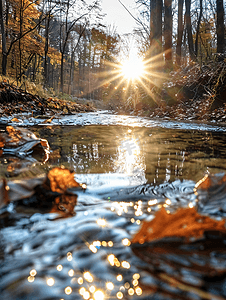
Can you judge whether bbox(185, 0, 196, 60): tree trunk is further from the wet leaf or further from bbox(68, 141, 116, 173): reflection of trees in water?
the wet leaf

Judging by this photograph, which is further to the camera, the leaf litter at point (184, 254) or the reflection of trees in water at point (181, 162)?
the reflection of trees in water at point (181, 162)

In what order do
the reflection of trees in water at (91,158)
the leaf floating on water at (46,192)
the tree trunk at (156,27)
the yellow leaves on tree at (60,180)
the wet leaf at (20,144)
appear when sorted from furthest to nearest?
the tree trunk at (156,27) → the wet leaf at (20,144) → the reflection of trees in water at (91,158) → the yellow leaves on tree at (60,180) → the leaf floating on water at (46,192)

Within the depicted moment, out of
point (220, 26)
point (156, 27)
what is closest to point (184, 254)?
point (220, 26)

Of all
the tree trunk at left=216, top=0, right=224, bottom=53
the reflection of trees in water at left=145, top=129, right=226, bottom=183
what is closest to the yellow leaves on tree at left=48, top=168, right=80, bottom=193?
the reflection of trees in water at left=145, top=129, right=226, bottom=183

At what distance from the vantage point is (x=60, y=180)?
1.15 meters

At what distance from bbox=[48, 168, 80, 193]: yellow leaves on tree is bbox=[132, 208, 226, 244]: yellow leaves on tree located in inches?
20.3

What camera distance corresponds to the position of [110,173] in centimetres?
150

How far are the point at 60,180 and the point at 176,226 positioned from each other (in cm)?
66

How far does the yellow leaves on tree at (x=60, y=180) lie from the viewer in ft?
3.61

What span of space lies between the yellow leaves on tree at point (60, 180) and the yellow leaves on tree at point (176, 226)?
1.69 feet

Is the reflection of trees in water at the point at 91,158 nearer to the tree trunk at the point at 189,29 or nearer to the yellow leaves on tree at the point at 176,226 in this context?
the yellow leaves on tree at the point at 176,226

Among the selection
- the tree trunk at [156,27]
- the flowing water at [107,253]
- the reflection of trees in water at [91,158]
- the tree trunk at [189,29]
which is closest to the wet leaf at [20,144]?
the reflection of trees in water at [91,158]

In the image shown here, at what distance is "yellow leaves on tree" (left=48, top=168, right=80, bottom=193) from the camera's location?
110cm

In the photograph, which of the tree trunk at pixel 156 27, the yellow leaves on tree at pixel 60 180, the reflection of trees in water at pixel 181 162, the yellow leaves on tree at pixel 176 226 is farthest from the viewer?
the tree trunk at pixel 156 27
